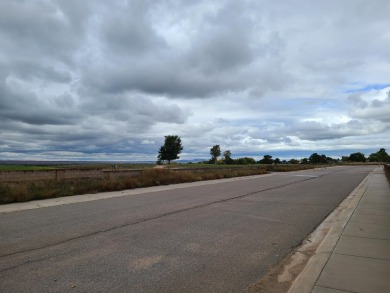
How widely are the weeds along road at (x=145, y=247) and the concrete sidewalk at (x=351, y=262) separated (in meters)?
0.73

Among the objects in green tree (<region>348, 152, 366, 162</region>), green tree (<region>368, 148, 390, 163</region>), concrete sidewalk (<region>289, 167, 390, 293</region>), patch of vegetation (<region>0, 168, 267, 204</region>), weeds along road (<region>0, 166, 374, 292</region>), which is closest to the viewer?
concrete sidewalk (<region>289, 167, 390, 293</region>)

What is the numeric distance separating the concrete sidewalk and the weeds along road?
0.73 m

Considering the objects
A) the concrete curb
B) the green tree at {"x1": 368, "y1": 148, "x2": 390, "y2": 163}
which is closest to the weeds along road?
the concrete curb

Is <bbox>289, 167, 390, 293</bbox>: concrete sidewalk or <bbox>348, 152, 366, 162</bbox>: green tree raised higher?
<bbox>348, 152, 366, 162</bbox>: green tree

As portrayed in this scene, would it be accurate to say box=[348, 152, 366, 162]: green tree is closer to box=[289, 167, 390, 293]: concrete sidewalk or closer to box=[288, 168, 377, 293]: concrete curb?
box=[288, 168, 377, 293]: concrete curb

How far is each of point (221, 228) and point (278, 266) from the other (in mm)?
2983

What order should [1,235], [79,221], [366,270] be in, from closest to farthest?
[366,270] → [1,235] → [79,221]

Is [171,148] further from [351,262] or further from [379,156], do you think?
[379,156]

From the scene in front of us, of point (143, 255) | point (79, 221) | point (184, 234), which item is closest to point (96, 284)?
point (143, 255)

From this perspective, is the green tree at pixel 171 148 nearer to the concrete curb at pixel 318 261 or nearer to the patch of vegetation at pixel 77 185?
the patch of vegetation at pixel 77 185

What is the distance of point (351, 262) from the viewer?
5.71m

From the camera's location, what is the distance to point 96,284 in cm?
484

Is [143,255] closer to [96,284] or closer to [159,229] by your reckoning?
[96,284]

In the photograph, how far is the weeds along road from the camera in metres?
4.98
